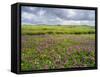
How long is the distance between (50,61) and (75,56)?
39 centimetres

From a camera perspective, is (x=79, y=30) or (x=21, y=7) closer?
(x=21, y=7)

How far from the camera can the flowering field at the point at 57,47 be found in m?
4.02

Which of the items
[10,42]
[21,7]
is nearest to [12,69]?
[10,42]

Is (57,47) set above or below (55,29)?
below

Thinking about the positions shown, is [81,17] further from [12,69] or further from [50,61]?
[12,69]

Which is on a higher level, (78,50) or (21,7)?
(21,7)

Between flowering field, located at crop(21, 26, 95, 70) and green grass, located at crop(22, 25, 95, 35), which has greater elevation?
green grass, located at crop(22, 25, 95, 35)

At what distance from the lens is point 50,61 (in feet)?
13.6

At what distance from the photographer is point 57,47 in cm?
420

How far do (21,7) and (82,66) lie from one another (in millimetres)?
1210

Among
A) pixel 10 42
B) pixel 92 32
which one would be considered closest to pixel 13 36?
pixel 10 42

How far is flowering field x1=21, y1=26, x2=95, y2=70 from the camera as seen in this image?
4.02 meters

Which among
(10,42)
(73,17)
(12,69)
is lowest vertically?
(12,69)

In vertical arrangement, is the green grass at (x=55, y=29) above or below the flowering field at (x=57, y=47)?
above
